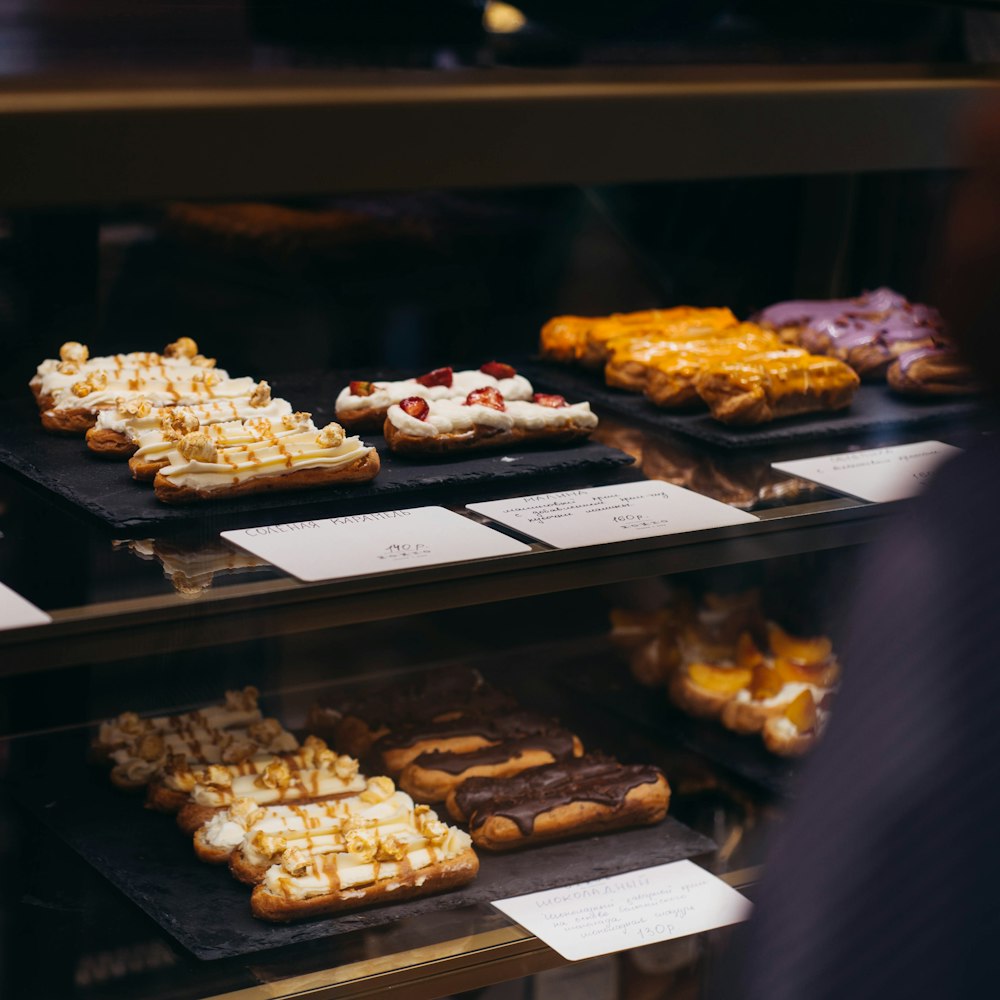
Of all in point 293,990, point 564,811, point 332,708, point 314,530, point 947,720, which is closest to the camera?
point 947,720

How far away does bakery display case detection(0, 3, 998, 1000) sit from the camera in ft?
3.77

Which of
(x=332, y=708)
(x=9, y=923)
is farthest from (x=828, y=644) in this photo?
(x=9, y=923)

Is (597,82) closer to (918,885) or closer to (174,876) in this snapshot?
(918,885)

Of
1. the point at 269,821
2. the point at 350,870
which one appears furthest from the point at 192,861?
the point at 350,870

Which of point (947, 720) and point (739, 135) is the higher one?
point (739, 135)

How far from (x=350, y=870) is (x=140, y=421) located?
0.59 meters

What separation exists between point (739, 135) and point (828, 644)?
1446 mm

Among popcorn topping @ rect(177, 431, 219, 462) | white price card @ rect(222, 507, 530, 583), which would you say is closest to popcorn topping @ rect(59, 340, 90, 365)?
popcorn topping @ rect(177, 431, 219, 462)

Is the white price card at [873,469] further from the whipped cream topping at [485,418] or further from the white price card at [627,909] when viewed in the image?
the white price card at [627,909]

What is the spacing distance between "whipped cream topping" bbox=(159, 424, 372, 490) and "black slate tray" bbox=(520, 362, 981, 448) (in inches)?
20.4

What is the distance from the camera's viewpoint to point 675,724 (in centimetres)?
243

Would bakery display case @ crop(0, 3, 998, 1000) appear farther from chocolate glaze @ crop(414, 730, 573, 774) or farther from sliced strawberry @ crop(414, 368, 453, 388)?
sliced strawberry @ crop(414, 368, 453, 388)

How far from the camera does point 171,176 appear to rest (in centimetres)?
102

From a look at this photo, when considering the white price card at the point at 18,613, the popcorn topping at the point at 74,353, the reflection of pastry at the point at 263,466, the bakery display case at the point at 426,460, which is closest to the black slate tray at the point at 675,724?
the bakery display case at the point at 426,460
